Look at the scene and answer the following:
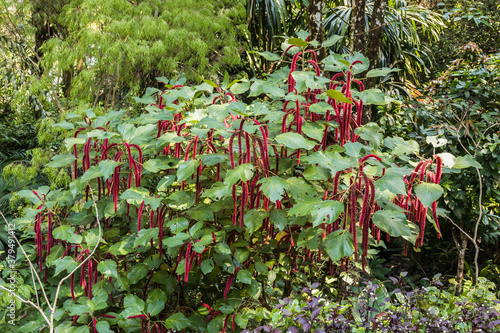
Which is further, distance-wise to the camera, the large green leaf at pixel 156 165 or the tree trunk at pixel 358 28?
the tree trunk at pixel 358 28

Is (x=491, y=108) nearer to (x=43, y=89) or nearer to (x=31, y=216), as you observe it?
(x=31, y=216)

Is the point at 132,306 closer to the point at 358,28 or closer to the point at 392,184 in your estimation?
the point at 392,184

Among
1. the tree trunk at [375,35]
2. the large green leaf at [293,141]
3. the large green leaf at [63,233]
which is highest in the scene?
A: the tree trunk at [375,35]

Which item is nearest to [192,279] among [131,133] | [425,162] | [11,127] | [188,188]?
[188,188]

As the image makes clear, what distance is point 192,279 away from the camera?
4.35 feet

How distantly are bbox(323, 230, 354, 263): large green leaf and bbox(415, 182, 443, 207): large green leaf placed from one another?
198 millimetres

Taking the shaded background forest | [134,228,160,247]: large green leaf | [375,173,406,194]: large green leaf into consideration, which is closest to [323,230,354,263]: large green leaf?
[375,173,406,194]: large green leaf

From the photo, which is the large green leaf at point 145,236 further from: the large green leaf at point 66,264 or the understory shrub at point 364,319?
the understory shrub at point 364,319

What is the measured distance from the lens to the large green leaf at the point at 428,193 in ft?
3.01

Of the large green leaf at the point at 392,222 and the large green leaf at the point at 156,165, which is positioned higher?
the large green leaf at the point at 156,165

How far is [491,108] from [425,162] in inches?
83.8

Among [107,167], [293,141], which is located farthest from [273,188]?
[107,167]

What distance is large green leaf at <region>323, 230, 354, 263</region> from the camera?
3.01ft

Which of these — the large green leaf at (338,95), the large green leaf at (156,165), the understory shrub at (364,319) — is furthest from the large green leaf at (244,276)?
the large green leaf at (338,95)
